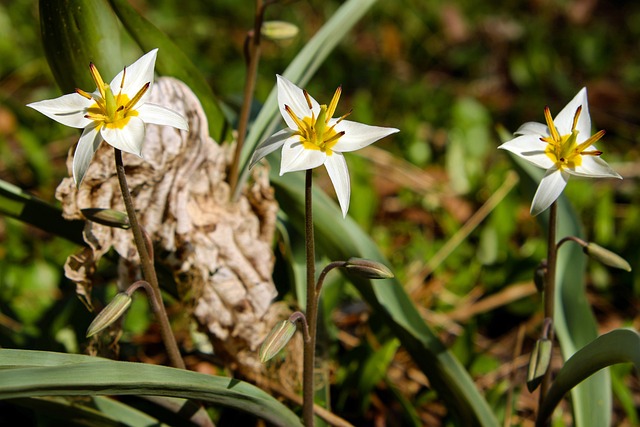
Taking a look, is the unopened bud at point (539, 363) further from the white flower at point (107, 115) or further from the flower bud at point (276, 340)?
the white flower at point (107, 115)

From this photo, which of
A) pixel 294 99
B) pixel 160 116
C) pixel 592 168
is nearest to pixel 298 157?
pixel 294 99

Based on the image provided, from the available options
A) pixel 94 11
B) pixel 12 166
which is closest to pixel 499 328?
pixel 94 11

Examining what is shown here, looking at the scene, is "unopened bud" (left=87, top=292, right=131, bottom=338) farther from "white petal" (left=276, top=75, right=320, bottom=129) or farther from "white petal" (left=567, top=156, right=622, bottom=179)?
"white petal" (left=567, top=156, right=622, bottom=179)

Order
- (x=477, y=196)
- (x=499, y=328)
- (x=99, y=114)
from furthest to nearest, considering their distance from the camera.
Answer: (x=477, y=196) < (x=499, y=328) < (x=99, y=114)

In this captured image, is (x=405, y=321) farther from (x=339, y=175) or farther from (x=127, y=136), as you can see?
(x=127, y=136)

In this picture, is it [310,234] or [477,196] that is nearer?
[310,234]

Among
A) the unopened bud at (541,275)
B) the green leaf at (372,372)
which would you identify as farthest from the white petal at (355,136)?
the green leaf at (372,372)

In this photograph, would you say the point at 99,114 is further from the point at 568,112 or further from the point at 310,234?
the point at 568,112
